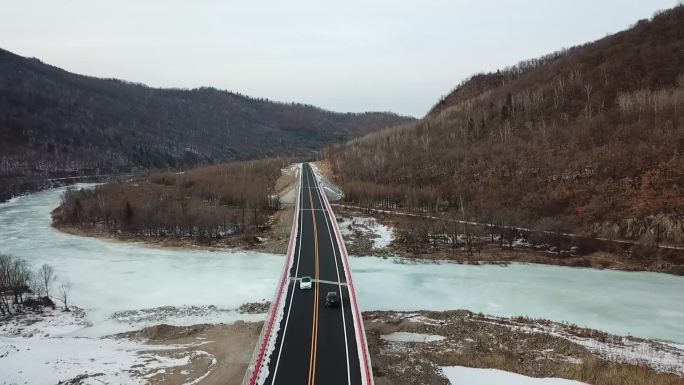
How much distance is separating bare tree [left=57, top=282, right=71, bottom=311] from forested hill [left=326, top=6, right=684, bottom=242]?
5473cm

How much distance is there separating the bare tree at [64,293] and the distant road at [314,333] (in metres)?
22.4

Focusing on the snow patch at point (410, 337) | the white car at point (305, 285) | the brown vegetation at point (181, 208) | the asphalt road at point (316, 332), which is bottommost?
the snow patch at point (410, 337)

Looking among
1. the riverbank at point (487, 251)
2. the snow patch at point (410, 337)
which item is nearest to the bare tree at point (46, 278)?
the riverbank at point (487, 251)

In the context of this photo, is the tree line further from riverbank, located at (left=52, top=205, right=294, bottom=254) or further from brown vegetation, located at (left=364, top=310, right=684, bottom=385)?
brown vegetation, located at (left=364, top=310, right=684, bottom=385)

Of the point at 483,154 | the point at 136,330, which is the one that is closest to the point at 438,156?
the point at 483,154

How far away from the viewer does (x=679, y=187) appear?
64250 mm

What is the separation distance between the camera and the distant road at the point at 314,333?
78.7 ft

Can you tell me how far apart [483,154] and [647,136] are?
3104 centimetres

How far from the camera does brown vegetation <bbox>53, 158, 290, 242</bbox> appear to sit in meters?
79.6

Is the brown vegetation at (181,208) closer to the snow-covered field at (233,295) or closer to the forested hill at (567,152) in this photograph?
the snow-covered field at (233,295)

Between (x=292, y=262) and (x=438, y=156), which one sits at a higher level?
(x=438, y=156)

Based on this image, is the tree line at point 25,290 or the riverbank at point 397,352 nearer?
the riverbank at point 397,352

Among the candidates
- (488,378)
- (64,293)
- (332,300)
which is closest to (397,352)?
(332,300)

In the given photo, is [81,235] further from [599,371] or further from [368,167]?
[599,371]
